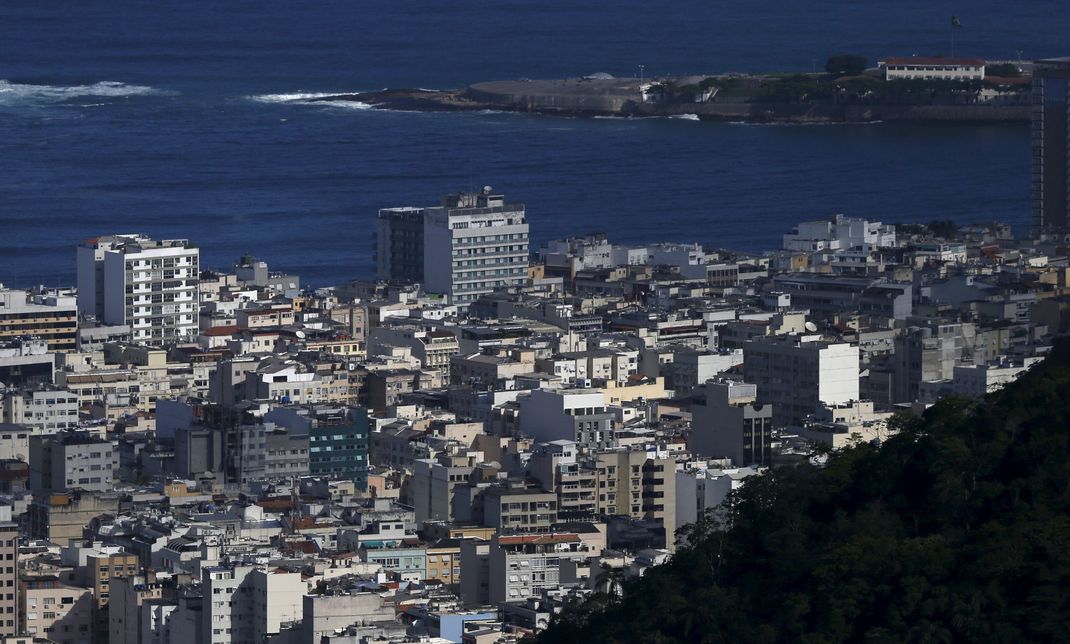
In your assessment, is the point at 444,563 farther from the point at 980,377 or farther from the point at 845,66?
the point at 845,66

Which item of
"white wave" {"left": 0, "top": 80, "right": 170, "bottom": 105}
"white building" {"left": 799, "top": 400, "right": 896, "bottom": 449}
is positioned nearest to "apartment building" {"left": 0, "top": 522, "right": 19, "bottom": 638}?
"white building" {"left": 799, "top": 400, "right": 896, "bottom": 449}

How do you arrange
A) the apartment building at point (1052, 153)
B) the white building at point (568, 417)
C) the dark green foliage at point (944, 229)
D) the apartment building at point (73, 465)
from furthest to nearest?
1. the apartment building at point (1052, 153)
2. the dark green foliage at point (944, 229)
3. the white building at point (568, 417)
4. the apartment building at point (73, 465)

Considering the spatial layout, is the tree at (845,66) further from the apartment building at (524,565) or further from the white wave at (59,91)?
the apartment building at (524,565)

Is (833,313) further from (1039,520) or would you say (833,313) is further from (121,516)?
(1039,520)

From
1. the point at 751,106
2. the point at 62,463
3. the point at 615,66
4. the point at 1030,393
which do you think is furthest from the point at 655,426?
the point at 615,66

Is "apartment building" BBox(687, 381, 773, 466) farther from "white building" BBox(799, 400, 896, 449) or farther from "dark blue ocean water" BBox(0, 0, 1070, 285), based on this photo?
"dark blue ocean water" BBox(0, 0, 1070, 285)

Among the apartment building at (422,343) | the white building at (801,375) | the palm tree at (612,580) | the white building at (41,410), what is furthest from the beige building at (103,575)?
the apartment building at (422,343)

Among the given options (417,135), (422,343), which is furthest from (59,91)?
(422,343)
